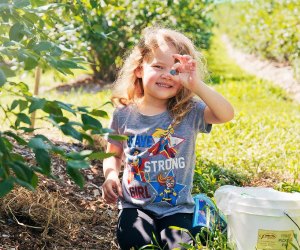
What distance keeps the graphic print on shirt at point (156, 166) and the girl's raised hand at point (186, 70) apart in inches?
9.8

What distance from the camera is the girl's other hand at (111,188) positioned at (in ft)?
8.34

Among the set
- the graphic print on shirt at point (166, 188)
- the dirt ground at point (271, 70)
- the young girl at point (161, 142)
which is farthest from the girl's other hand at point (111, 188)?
the dirt ground at point (271, 70)

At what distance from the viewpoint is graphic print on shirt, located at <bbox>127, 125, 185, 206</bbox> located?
256cm

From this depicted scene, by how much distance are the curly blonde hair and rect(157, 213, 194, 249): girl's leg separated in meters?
0.40

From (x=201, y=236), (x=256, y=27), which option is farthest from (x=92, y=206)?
(x=256, y=27)

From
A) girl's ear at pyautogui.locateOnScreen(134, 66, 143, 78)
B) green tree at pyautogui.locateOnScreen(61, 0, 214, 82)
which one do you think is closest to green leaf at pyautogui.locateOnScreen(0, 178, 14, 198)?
girl's ear at pyautogui.locateOnScreen(134, 66, 143, 78)

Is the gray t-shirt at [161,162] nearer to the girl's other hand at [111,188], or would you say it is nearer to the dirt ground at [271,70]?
the girl's other hand at [111,188]

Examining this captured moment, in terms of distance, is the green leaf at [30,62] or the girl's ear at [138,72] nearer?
the green leaf at [30,62]

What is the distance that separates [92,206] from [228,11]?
19.2m

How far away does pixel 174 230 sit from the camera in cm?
249

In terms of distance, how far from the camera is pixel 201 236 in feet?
8.14

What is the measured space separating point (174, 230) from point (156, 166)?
28cm

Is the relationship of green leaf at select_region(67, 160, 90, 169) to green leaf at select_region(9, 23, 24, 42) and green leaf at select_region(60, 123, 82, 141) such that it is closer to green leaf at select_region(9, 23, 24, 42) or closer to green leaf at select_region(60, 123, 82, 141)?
green leaf at select_region(60, 123, 82, 141)

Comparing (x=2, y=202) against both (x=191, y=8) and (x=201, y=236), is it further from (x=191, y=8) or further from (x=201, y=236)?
(x=191, y=8)
